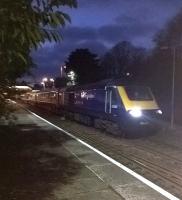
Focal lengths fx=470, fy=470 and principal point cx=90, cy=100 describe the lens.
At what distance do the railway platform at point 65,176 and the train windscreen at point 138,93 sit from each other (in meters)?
5.63

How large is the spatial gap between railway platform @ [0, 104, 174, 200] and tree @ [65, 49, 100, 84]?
79327 mm

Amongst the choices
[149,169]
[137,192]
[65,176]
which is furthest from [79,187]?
[149,169]

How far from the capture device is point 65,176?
1177 cm

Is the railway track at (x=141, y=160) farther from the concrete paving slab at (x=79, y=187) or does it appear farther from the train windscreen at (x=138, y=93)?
the train windscreen at (x=138, y=93)

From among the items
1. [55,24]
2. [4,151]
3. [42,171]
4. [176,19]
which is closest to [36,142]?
[4,151]

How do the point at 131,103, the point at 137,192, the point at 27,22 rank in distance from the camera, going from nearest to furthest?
the point at 27,22, the point at 137,192, the point at 131,103

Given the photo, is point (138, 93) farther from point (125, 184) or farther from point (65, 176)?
point (125, 184)

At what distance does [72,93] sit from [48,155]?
66.1 feet

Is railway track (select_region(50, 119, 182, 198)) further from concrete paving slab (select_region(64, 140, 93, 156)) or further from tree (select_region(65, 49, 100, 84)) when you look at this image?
tree (select_region(65, 49, 100, 84))

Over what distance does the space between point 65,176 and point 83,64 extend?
8931 cm

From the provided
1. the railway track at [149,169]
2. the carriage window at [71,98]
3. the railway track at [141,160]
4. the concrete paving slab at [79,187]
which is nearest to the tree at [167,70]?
the carriage window at [71,98]

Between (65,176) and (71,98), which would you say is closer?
(65,176)

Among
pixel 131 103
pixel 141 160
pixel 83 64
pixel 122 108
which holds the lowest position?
pixel 141 160

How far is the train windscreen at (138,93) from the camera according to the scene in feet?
76.6
